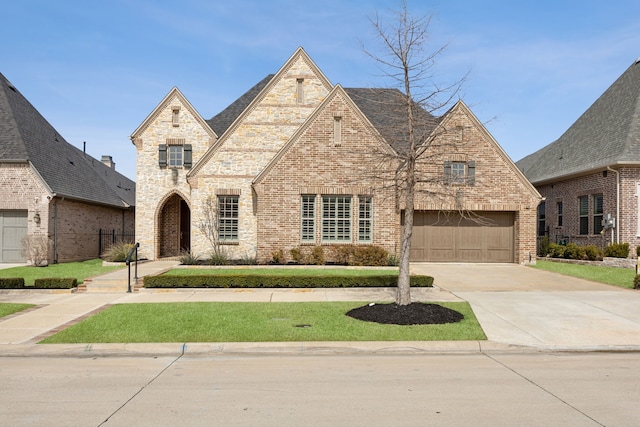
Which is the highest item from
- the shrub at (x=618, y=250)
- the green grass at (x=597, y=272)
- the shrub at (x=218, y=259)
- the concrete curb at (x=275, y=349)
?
the shrub at (x=618, y=250)

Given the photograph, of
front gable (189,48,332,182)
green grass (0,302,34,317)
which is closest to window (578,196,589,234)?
front gable (189,48,332,182)

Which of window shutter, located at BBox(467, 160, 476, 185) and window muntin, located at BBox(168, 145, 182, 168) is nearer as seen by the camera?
window shutter, located at BBox(467, 160, 476, 185)

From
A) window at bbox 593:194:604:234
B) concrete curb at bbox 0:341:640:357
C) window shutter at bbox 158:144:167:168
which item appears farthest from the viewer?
window shutter at bbox 158:144:167:168

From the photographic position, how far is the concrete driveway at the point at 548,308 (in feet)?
29.4

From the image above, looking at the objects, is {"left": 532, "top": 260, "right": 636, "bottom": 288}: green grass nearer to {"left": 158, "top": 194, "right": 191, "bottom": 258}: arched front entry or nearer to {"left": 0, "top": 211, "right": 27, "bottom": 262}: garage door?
{"left": 158, "top": 194, "right": 191, "bottom": 258}: arched front entry

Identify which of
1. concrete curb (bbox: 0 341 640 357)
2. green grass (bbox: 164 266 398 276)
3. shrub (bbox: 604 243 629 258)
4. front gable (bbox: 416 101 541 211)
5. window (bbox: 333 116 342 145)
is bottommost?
concrete curb (bbox: 0 341 640 357)

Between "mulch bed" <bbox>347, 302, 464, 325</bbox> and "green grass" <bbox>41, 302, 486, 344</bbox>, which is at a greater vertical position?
"mulch bed" <bbox>347, 302, 464, 325</bbox>

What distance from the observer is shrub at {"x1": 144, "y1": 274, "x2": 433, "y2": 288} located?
14.5 m

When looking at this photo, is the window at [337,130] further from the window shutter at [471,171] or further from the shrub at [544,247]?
the shrub at [544,247]

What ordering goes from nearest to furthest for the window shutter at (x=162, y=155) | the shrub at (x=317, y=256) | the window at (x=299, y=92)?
the shrub at (x=317, y=256) → the window at (x=299, y=92) → the window shutter at (x=162, y=155)

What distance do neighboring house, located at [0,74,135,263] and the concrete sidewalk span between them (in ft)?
25.5

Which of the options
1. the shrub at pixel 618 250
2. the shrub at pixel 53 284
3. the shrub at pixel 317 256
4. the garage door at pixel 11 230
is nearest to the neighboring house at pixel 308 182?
the shrub at pixel 317 256

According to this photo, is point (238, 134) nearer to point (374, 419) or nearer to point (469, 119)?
point (469, 119)

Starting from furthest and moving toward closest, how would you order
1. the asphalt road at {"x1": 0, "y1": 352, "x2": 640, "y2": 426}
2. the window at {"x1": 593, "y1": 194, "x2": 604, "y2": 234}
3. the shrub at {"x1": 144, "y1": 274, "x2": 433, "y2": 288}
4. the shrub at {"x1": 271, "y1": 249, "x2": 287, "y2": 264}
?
1. the window at {"x1": 593, "y1": 194, "x2": 604, "y2": 234}
2. the shrub at {"x1": 271, "y1": 249, "x2": 287, "y2": 264}
3. the shrub at {"x1": 144, "y1": 274, "x2": 433, "y2": 288}
4. the asphalt road at {"x1": 0, "y1": 352, "x2": 640, "y2": 426}
